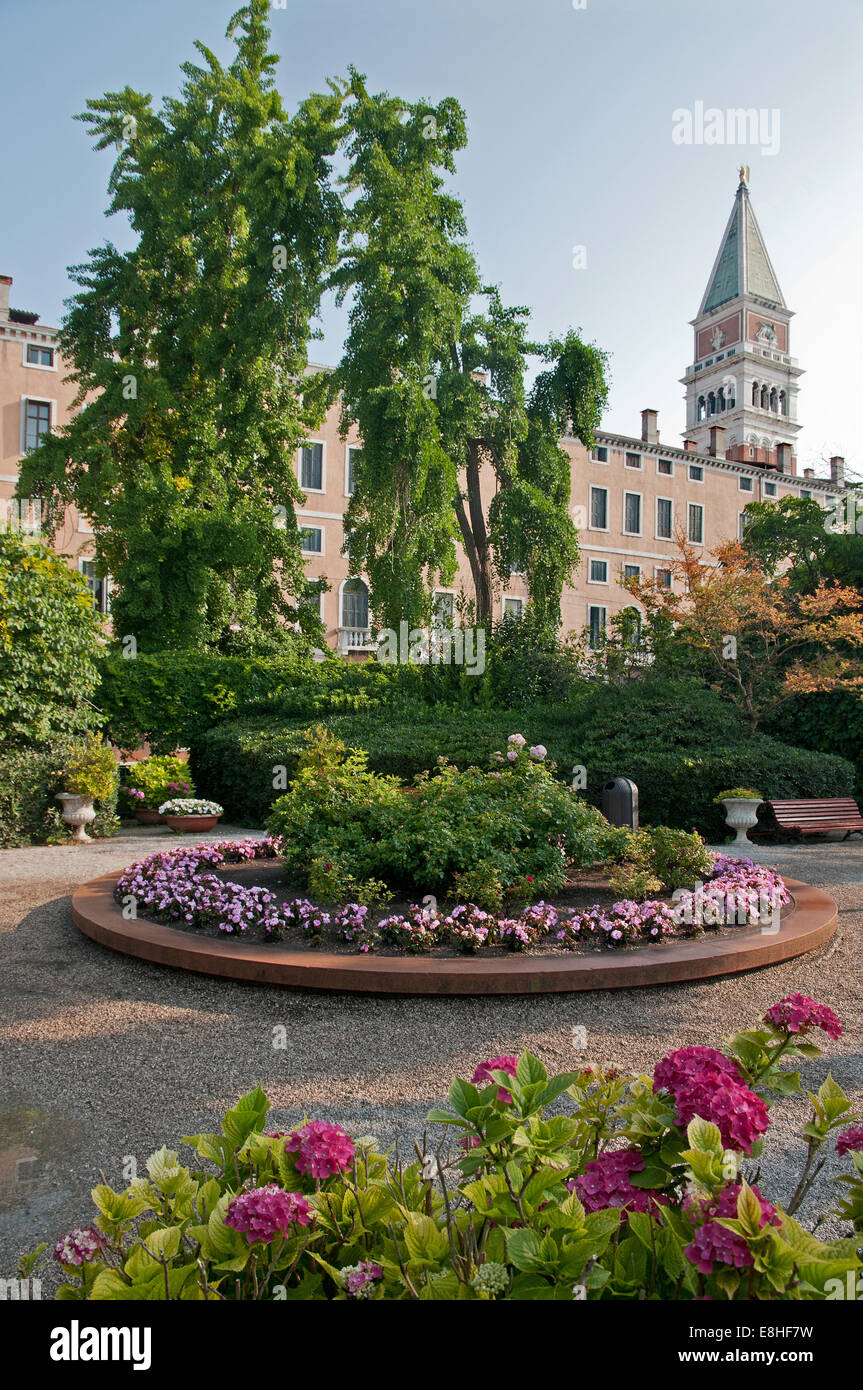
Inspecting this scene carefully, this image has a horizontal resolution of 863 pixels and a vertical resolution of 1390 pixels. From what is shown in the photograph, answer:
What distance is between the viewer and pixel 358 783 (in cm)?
746

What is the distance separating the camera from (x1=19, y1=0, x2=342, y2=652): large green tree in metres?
18.6

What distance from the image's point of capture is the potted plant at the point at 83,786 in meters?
11.1

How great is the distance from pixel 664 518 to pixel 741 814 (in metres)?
35.8

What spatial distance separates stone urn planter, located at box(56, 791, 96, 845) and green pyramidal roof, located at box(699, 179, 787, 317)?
86509 mm

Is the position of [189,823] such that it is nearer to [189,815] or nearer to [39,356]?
[189,815]

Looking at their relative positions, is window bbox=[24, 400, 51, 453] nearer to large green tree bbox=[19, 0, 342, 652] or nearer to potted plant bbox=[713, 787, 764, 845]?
large green tree bbox=[19, 0, 342, 652]

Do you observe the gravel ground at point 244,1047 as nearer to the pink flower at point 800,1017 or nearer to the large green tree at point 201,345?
the pink flower at point 800,1017

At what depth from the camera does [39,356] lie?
99.7ft

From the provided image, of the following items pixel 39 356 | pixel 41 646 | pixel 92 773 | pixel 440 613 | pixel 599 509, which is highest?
pixel 39 356

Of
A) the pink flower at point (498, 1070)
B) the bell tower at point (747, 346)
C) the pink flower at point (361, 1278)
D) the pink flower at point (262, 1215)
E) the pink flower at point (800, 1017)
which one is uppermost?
the bell tower at point (747, 346)

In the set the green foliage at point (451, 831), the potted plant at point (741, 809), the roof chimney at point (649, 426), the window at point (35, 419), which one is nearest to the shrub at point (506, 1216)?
the green foliage at point (451, 831)

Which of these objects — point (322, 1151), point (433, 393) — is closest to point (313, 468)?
point (433, 393)

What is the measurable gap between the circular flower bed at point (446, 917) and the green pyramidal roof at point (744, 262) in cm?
8864
